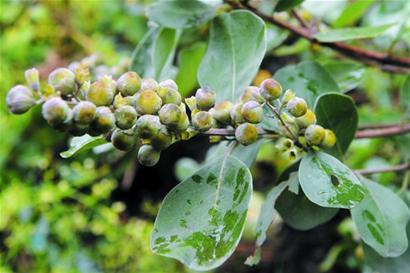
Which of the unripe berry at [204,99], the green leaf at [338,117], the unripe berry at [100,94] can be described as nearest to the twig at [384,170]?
the green leaf at [338,117]

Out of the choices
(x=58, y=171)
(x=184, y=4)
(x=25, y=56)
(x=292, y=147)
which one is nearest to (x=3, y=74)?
(x=25, y=56)

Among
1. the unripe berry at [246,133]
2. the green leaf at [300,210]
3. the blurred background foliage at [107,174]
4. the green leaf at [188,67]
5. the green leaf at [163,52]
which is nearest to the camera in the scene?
the unripe berry at [246,133]

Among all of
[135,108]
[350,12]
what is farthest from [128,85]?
[350,12]

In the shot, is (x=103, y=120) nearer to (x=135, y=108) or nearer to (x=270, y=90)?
(x=135, y=108)

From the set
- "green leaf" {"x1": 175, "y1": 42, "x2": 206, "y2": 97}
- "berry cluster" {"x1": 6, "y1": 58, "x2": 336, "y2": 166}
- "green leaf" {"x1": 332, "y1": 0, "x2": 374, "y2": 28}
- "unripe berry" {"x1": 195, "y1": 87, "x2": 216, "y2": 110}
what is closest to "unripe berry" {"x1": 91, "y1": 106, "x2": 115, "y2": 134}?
"berry cluster" {"x1": 6, "y1": 58, "x2": 336, "y2": 166}

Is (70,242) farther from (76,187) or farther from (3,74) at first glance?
(3,74)

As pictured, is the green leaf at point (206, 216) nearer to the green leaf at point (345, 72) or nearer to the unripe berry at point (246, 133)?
the unripe berry at point (246, 133)
